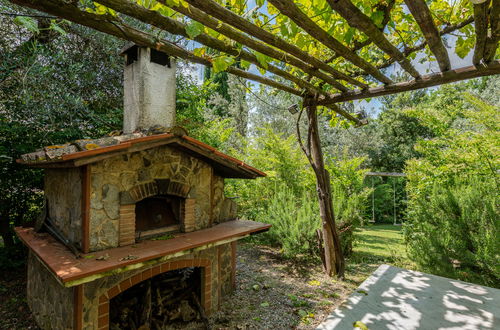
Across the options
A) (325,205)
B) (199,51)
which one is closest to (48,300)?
(199,51)

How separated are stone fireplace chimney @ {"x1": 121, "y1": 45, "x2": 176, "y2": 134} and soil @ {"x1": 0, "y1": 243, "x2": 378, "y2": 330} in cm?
314

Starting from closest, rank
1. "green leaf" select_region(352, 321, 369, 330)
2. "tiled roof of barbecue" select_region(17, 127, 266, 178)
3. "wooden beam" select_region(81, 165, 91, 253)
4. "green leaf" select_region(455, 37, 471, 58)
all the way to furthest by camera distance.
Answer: "green leaf" select_region(352, 321, 369, 330) → "tiled roof of barbecue" select_region(17, 127, 266, 178) → "green leaf" select_region(455, 37, 471, 58) → "wooden beam" select_region(81, 165, 91, 253)

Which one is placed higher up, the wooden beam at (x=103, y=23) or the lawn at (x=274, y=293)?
→ the wooden beam at (x=103, y=23)

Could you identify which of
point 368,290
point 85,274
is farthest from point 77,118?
point 368,290

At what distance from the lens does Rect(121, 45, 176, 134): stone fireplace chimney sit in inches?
145

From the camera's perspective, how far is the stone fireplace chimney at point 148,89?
3.69 meters

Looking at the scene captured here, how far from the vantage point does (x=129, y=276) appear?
3.06 metres

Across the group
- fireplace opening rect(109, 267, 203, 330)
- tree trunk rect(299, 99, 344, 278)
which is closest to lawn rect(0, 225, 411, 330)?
fireplace opening rect(109, 267, 203, 330)

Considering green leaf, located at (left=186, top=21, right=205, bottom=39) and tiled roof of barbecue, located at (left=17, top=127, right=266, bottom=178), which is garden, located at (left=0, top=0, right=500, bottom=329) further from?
tiled roof of barbecue, located at (left=17, top=127, right=266, bottom=178)

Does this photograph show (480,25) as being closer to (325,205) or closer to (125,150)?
(125,150)

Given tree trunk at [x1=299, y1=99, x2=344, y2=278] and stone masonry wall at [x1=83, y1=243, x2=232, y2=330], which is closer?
stone masonry wall at [x1=83, y1=243, x2=232, y2=330]

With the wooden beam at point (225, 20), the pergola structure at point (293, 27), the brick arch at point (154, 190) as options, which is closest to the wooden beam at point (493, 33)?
the pergola structure at point (293, 27)

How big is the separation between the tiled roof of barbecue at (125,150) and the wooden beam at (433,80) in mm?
2019

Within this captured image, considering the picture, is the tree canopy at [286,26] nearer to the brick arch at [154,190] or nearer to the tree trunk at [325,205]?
the brick arch at [154,190]
